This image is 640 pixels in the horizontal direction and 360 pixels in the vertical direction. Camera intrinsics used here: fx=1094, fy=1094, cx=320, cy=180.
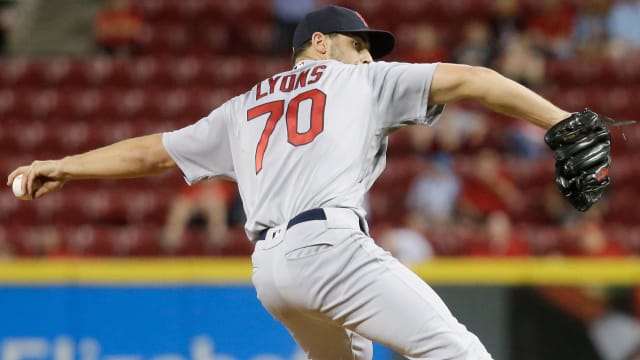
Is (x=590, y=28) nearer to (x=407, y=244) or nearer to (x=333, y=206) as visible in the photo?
(x=407, y=244)

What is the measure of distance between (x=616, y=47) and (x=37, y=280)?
694 cm

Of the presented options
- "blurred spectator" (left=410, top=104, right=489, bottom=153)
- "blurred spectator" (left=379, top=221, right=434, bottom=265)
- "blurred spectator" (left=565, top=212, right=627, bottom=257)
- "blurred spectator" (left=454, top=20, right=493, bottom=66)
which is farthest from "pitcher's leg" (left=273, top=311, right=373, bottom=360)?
"blurred spectator" (left=454, top=20, right=493, bottom=66)

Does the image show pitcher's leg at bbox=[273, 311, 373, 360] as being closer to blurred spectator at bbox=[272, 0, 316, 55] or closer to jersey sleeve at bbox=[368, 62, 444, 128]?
jersey sleeve at bbox=[368, 62, 444, 128]

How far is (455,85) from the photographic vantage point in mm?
3297

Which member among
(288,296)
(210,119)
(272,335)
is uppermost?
(210,119)

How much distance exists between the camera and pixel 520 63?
406 inches

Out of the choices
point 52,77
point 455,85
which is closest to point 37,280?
point 455,85

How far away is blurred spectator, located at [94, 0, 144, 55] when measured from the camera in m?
11.2

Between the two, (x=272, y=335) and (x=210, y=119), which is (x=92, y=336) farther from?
(x=210, y=119)

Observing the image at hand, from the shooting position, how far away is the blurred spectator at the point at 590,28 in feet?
37.0

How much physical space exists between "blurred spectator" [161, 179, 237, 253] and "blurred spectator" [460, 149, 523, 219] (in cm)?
193

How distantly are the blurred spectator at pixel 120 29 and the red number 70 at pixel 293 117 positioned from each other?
792cm

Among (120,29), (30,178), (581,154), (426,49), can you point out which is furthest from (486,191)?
(581,154)

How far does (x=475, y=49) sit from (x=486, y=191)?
2.04 m
